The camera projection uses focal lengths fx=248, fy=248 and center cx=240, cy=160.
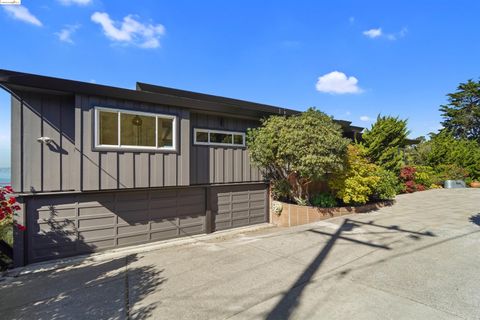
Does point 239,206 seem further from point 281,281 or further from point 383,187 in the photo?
point 383,187

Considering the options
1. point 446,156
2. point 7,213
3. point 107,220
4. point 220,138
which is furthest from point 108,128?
point 446,156

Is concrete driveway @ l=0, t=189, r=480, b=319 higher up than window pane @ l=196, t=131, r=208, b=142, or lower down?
lower down

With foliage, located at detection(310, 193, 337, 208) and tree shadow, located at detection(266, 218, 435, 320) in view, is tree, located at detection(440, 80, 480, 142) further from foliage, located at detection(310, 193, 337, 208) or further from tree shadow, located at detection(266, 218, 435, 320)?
tree shadow, located at detection(266, 218, 435, 320)

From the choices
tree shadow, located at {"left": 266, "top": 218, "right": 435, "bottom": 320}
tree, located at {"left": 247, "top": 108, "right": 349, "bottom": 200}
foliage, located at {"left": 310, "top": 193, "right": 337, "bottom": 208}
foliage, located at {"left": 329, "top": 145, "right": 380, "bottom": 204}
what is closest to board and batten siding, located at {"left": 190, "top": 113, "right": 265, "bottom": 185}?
tree, located at {"left": 247, "top": 108, "right": 349, "bottom": 200}

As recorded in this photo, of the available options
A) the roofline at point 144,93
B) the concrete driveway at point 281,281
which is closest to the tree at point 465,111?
the roofline at point 144,93

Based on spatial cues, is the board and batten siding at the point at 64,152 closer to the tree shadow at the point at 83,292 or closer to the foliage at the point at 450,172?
the tree shadow at the point at 83,292

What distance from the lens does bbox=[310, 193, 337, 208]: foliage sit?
8703 mm

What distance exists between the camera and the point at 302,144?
297 inches

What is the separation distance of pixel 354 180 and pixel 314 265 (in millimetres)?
5127

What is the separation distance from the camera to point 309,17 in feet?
33.0

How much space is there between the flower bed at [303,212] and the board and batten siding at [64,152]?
5.06 m

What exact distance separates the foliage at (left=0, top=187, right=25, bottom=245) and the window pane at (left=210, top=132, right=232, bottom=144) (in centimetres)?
502

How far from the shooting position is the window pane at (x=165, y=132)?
21.7ft

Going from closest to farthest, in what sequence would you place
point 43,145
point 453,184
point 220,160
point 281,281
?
point 281,281, point 43,145, point 220,160, point 453,184
